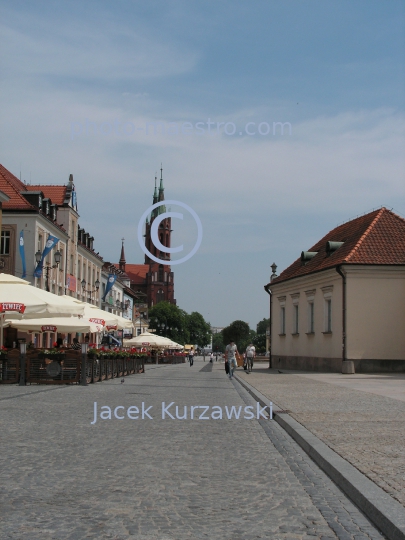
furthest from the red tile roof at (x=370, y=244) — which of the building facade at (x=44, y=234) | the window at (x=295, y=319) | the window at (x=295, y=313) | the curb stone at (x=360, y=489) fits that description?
the curb stone at (x=360, y=489)

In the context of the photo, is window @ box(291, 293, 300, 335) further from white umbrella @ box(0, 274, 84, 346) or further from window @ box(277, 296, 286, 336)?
white umbrella @ box(0, 274, 84, 346)

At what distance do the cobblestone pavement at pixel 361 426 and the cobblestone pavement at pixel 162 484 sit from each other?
0.47 m

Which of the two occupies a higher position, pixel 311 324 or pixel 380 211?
pixel 380 211

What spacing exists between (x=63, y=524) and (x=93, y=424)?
6.46m

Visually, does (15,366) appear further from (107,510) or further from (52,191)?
(52,191)

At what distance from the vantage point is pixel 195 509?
6.09 m

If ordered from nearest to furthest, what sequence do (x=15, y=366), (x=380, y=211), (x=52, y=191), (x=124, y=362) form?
1. (x=15, y=366)
2. (x=124, y=362)
3. (x=380, y=211)
4. (x=52, y=191)

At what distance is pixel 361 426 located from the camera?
11344 mm

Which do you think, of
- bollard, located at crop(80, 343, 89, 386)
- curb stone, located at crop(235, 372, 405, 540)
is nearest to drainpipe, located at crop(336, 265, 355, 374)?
bollard, located at crop(80, 343, 89, 386)

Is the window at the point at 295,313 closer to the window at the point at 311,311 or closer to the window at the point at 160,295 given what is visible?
the window at the point at 311,311

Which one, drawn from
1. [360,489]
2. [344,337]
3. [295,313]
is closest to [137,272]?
[295,313]

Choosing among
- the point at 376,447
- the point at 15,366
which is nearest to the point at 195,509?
the point at 376,447

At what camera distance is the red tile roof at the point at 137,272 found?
16362 centimetres

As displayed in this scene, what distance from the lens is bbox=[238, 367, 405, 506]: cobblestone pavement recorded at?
7.43 metres
